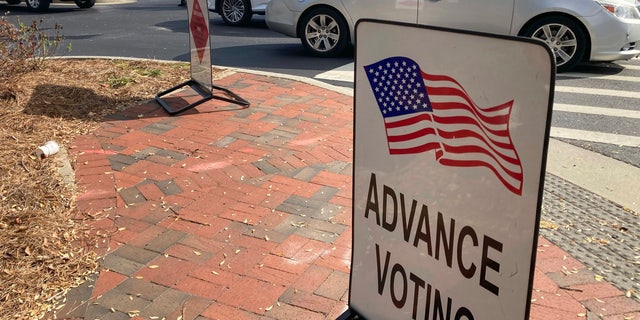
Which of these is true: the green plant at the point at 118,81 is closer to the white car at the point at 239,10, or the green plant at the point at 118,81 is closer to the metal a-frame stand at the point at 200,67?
the metal a-frame stand at the point at 200,67

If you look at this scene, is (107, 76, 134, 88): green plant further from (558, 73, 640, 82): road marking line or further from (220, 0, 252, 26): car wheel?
(220, 0, 252, 26): car wheel

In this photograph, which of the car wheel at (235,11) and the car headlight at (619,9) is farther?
the car wheel at (235,11)

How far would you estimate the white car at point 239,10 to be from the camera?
14.0 m

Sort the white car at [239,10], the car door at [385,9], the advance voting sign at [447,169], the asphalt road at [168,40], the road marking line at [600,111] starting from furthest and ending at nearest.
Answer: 1. the white car at [239,10]
2. the asphalt road at [168,40]
3. the car door at [385,9]
4. the road marking line at [600,111]
5. the advance voting sign at [447,169]

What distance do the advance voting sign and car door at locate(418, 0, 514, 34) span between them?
7039mm

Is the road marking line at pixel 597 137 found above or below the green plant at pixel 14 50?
below

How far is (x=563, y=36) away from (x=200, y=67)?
18.2 ft

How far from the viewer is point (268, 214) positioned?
4.05 metres

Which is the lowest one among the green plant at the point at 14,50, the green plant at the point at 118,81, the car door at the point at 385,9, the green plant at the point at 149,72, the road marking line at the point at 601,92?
the road marking line at the point at 601,92

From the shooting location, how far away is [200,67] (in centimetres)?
663

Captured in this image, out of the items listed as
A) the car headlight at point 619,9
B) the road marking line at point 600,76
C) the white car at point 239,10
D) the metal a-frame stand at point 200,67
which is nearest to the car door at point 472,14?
the road marking line at point 600,76

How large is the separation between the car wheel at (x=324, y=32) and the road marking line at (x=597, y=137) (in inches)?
180

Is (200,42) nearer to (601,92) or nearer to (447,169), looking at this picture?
(447,169)

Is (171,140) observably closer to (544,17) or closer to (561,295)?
(561,295)
